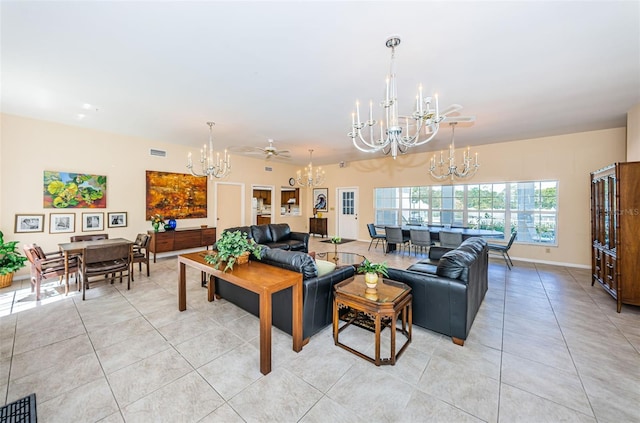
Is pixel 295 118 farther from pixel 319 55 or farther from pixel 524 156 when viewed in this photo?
pixel 524 156

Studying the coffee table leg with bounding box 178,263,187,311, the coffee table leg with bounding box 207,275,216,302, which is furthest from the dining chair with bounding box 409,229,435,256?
the coffee table leg with bounding box 178,263,187,311

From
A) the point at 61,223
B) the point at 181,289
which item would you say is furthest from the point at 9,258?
the point at 181,289

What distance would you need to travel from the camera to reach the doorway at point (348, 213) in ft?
29.1

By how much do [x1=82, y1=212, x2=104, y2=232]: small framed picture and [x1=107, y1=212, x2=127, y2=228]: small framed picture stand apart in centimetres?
13

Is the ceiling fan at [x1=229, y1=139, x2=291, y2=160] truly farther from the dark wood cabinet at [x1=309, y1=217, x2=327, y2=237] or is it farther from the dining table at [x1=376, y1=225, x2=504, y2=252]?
the dining table at [x1=376, y1=225, x2=504, y2=252]

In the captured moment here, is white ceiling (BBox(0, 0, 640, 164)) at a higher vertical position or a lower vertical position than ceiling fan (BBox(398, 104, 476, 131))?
higher

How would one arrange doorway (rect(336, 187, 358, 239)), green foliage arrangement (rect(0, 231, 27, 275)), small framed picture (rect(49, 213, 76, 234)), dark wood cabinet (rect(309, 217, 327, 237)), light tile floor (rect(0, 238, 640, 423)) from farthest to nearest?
dark wood cabinet (rect(309, 217, 327, 237)) < doorway (rect(336, 187, 358, 239)) < small framed picture (rect(49, 213, 76, 234)) < green foliage arrangement (rect(0, 231, 27, 275)) < light tile floor (rect(0, 238, 640, 423))

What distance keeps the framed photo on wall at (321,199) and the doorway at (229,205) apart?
10.4ft

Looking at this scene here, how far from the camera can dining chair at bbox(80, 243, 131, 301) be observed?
3.54 m

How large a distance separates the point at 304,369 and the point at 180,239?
5.14m

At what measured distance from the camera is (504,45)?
91.3 inches

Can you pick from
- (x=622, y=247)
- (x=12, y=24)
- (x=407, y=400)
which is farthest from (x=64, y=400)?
(x=622, y=247)

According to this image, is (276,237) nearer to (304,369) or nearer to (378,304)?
(304,369)

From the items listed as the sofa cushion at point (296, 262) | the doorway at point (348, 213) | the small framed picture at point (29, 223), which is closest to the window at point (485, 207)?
the doorway at point (348, 213)
